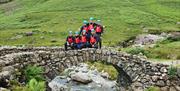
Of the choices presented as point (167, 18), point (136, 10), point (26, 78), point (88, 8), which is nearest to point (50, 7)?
point (88, 8)

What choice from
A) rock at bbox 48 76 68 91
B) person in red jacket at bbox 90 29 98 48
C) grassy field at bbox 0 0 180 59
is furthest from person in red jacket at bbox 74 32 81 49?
grassy field at bbox 0 0 180 59

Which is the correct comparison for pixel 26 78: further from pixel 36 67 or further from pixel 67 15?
pixel 67 15

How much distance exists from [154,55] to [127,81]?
483 cm

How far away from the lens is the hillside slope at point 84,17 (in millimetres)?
92175

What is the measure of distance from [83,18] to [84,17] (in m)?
1.12

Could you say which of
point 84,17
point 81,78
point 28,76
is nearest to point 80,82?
point 81,78

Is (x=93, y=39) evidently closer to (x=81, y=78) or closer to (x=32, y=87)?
(x=81, y=78)

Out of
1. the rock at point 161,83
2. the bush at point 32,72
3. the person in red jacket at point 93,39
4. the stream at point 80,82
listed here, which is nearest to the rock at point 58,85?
the stream at point 80,82

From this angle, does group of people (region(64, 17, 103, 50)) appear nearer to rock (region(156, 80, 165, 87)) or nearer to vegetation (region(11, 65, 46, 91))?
rock (region(156, 80, 165, 87))

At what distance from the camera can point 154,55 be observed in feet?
133

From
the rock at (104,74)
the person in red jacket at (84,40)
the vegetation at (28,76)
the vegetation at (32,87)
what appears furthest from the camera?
the rock at (104,74)

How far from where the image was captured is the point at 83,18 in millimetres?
111688

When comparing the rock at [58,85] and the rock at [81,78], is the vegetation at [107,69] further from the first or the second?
the rock at [58,85]

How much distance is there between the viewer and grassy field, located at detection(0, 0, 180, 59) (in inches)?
3622
